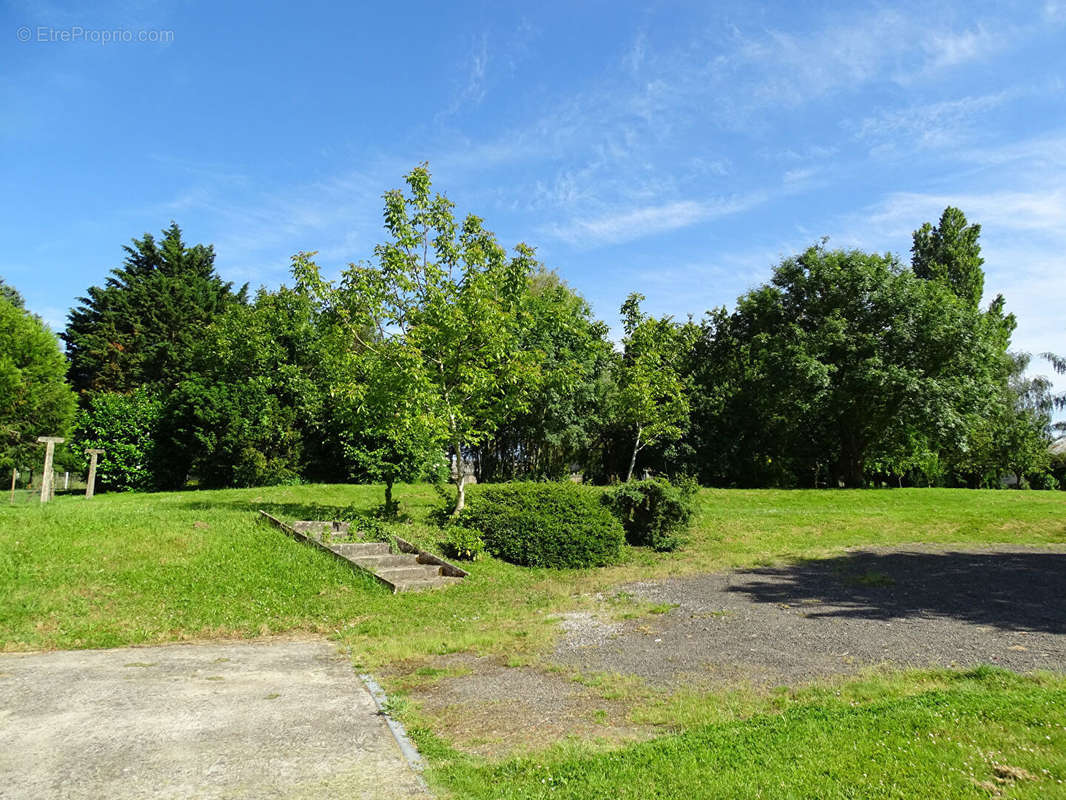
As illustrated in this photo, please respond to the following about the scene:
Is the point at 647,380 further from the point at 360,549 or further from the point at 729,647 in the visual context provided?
the point at 729,647

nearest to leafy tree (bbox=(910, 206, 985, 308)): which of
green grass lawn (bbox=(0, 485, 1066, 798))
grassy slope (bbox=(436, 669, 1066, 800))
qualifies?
green grass lawn (bbox=(0, 485, 1066, 798))

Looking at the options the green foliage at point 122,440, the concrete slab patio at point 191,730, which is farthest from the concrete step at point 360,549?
the green foliage at point 122,440

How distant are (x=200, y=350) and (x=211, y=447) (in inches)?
246

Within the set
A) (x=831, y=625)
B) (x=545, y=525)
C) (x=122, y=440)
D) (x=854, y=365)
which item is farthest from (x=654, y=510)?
(x=122, y=440)

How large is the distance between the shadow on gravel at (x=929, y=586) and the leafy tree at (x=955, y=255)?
22128 millimetres

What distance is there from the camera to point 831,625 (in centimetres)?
781

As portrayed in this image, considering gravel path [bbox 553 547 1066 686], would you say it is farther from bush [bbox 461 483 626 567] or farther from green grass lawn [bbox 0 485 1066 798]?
bush [bbox 461 483 626 567]

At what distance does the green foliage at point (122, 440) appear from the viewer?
80.4 feet

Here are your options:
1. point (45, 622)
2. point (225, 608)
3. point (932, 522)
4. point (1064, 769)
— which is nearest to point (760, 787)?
point (1064, 769)

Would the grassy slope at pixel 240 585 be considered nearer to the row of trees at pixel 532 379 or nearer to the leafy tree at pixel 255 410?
the row of trees at pixel 532 379

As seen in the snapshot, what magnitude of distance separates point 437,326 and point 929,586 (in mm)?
9804

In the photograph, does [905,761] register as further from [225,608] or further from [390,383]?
[390,383]

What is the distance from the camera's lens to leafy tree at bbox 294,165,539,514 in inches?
508

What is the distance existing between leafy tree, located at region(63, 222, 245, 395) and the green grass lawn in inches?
726
